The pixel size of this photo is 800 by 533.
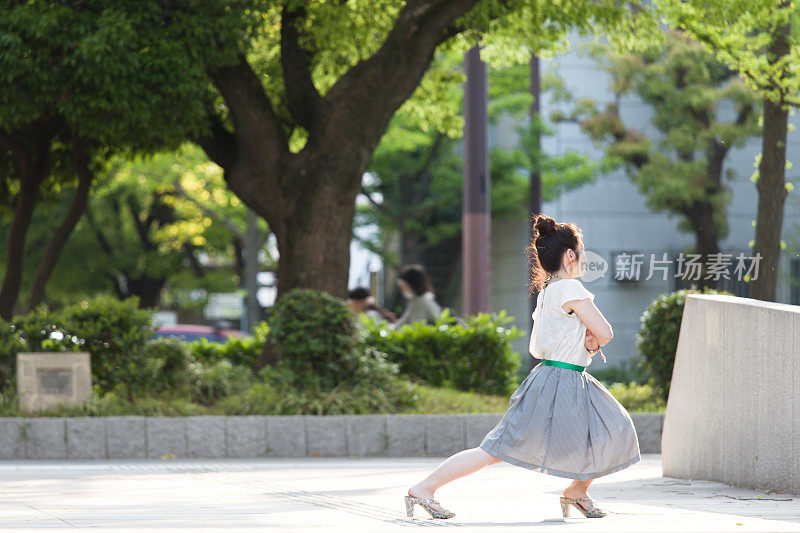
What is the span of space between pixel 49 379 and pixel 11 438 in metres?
0.71

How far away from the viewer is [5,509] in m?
5.77

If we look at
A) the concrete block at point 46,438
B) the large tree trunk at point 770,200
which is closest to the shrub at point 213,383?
the concrete block at point 46,438

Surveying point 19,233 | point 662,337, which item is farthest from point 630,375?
point 19,233

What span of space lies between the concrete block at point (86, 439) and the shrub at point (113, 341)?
2.67 feet

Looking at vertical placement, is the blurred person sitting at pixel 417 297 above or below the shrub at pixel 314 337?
above

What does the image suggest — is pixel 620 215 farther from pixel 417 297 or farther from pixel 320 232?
pixel 320 232

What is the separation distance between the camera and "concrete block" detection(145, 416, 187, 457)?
9414mm

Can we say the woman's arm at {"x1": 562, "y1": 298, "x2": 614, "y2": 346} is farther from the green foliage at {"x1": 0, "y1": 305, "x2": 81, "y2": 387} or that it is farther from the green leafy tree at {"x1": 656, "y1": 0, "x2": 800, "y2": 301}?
the green leafy tree at {"x1": 656, "y1": 0, "x2": 800, "y2": 301}

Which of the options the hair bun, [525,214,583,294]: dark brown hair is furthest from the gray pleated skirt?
the hair bun

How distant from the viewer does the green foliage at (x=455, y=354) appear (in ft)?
37.9

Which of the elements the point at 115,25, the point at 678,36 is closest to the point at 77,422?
the point at 115,25

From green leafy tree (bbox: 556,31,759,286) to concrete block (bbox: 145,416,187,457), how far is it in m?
15.6

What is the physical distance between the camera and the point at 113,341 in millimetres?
10164

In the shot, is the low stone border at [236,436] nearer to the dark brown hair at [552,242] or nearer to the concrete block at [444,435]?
the concrete block at [444,435]
